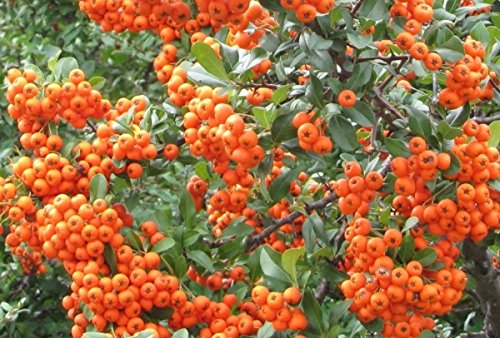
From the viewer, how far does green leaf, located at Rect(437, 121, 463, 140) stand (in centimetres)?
275

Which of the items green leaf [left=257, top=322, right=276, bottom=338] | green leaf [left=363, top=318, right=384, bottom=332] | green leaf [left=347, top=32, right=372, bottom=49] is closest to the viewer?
green leaf [left=347, top=32, right=372, bottom=49]

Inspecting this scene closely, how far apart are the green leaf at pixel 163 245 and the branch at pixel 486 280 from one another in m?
1.07

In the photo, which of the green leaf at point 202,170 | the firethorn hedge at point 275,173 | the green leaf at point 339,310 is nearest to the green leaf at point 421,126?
→ the firethorn hedge at point 275,173

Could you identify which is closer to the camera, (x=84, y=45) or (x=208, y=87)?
(x=208, y=87)

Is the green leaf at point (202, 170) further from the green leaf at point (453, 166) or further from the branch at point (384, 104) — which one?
the green leaf at point (453, 166)

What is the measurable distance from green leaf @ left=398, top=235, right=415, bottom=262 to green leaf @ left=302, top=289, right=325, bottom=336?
0.32 m

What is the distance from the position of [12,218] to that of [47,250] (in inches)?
7.4

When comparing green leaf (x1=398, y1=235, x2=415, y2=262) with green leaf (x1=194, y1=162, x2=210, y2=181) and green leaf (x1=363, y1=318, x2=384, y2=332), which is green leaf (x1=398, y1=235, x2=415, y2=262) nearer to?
green leaf (x1=363, y1=318, x2=384, y2=332)

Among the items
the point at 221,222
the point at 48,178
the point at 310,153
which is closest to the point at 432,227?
the point at 310,153

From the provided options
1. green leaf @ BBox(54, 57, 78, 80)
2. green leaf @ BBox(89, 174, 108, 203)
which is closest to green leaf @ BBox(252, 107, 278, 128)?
green leaf @ BBox(89, 174, 108, 203)

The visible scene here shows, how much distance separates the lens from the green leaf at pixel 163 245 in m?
3.19

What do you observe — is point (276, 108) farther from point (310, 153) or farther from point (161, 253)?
point (161, 253)

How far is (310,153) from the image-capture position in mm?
3062

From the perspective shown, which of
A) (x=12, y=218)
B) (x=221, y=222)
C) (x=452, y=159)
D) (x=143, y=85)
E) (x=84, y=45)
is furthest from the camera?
(x=143, y=85)
